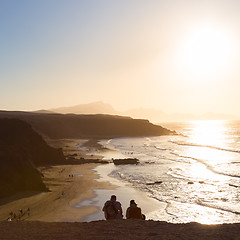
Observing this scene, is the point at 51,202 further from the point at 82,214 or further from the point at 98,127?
the point at 98,127

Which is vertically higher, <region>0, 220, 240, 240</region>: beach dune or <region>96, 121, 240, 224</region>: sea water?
<region>0, 220, 240, 240</region>: beach dune

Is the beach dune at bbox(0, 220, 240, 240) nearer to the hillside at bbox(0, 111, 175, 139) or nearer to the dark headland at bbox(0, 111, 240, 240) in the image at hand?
A: the dark headland at bbox(0, 111, 240, 240)

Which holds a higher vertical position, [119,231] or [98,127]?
[119,231]

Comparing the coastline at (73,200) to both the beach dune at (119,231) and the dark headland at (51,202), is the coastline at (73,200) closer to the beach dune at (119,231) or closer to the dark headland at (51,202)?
the dark headland at (51,202)

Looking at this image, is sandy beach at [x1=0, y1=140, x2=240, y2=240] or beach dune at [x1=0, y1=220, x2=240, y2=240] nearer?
beach dune at [x1=0, y1=220, x2=240, y2=240]

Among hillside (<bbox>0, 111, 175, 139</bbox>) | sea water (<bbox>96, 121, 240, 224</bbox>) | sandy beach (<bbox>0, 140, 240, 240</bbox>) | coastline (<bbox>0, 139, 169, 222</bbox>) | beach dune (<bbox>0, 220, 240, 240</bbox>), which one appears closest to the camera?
beach dune (<bbox>0, 220, 240, 240</bbox>)

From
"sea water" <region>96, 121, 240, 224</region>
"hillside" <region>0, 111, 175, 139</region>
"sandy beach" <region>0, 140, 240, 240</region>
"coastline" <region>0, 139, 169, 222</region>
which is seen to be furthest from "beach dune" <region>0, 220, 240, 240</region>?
"hillside" <region>0, 111, 175, 139</region>

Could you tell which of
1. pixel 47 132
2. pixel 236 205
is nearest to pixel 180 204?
pixel 236 205

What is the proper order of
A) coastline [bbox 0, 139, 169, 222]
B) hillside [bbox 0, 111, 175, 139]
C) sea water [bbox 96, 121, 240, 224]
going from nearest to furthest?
coastline [bbox 0, 139, 169, 222], sea water [bbox 96, 121, 240, 224], hillside [bbox 0, 111, 175, 139]

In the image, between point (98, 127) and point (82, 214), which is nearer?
point (82, 214)

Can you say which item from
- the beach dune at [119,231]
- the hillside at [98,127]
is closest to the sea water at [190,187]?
the beach dune at [119,231]

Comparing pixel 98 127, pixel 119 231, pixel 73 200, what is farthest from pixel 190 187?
pixel 98 127

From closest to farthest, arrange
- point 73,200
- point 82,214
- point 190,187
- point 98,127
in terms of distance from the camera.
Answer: point 82,214 < point 73,200 < point 190,187 < point 98,127

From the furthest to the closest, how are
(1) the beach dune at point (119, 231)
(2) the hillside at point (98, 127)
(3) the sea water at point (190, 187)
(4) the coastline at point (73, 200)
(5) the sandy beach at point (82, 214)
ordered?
(2) the hillside at point (98, 127)
(3) the sea water at point (190, 187)
(4) the coastline at point (73, 200)
(5) the sandy beach at point (82, 214)
(1) the beach dune at point (119, 231)
